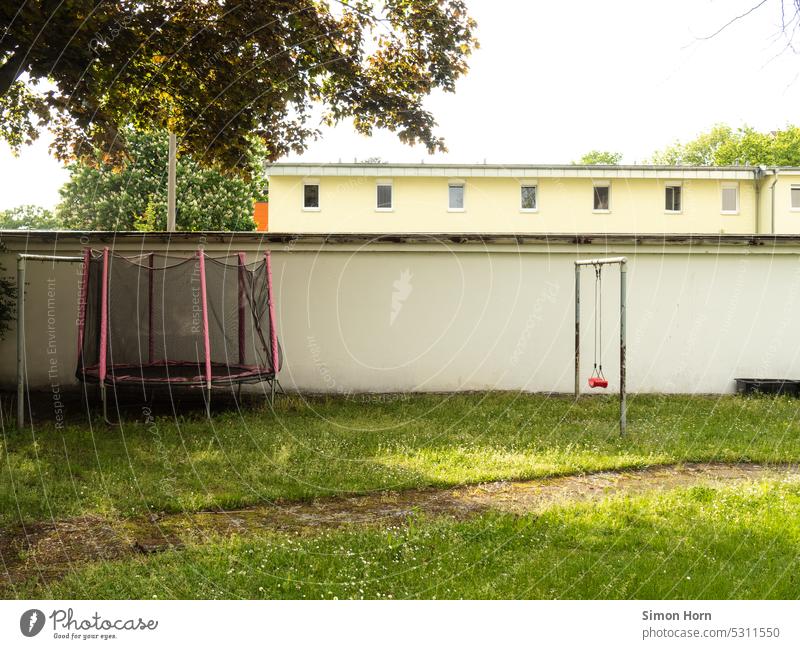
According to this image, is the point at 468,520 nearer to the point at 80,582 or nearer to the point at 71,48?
the point at 80,582

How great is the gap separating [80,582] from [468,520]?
2013 millimetres

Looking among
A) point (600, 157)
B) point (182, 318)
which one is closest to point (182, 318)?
point (182, 318)

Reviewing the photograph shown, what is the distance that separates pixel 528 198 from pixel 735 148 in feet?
8.54

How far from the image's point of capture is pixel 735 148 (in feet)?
18.4

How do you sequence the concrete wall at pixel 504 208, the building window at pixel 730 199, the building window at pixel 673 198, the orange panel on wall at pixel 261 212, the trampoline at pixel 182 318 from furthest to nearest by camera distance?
the orange panel on wall at pixel 261 212 → the trampoline at pixel 182 318 → the building window at pixel 673 198 → the building window at pixel 730 199 → the concrete wall at pixel 504 208

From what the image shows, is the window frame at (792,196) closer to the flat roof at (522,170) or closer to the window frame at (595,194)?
the flat roof at (522,170)

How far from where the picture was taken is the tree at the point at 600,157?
193 inches

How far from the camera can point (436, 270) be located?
9.38 meters

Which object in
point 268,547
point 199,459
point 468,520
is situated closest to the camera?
point 268,547

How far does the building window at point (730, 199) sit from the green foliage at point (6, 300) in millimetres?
8420

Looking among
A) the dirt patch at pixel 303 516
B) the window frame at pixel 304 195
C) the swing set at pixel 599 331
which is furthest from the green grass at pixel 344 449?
the window frame at pixel 304 195

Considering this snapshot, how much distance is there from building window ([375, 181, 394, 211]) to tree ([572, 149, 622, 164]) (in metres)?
2.36

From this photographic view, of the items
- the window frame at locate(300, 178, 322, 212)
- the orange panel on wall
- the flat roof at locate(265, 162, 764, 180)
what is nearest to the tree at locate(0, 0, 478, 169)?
the flat roof at locate(265, 162, 764, 180)
